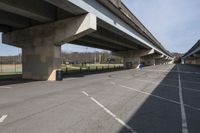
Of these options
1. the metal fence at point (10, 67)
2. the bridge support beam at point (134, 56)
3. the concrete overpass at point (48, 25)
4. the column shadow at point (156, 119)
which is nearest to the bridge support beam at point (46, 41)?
the concrete overpass at point (48, 25)

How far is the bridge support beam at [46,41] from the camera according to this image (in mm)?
19922

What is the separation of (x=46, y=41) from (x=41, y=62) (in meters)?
1.98

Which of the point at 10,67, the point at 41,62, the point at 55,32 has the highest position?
the point at 55,32

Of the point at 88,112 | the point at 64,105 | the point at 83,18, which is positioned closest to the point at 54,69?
the point at 83,18

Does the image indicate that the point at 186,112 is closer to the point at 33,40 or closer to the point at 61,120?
the point at 61,120

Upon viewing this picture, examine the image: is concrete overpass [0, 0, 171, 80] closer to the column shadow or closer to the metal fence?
the column shadow

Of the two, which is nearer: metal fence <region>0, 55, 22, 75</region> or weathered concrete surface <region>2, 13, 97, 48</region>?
weathered concrete surface <region>2, 13, 97, 48</region>

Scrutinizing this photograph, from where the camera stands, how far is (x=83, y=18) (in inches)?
770

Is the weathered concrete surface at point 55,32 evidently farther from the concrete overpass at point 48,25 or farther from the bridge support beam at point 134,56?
the bridge support beam at point 134,56

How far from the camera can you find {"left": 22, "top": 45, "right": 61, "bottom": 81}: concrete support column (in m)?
21.3

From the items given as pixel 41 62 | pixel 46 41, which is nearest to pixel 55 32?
pixel 46 41

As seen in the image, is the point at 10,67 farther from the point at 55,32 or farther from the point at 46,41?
the point at 55,32

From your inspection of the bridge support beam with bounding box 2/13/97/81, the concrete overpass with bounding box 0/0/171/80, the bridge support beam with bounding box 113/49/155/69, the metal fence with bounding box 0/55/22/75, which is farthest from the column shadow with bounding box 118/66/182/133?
the bridge support beam with bounding box 113/49/155/69

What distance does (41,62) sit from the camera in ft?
72.1
